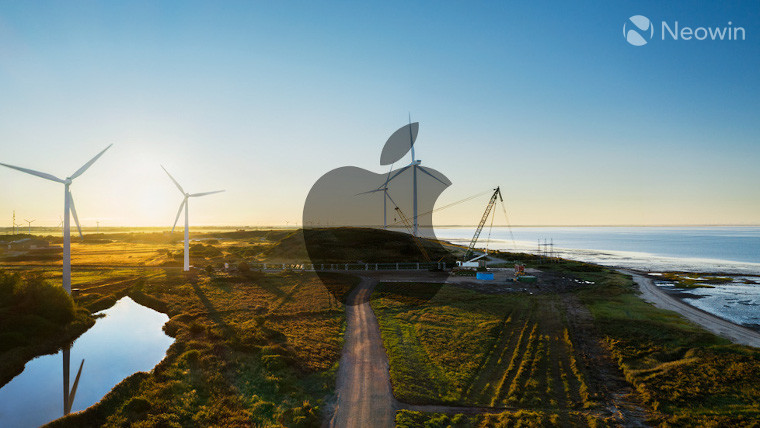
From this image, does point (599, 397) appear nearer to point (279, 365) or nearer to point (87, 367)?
point (279, 365)

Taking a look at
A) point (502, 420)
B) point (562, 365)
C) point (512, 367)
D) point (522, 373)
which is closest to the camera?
point (502, 420)

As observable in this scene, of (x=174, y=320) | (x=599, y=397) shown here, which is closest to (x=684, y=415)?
(x=599, y=397)

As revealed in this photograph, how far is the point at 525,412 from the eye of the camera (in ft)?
72.7

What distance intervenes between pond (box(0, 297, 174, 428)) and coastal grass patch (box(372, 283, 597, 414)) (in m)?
23.8

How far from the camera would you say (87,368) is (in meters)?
32.5

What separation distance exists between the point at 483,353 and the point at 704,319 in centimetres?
3568

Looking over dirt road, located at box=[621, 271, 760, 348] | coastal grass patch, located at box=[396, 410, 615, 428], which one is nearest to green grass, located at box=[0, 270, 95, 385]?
coastal grass patch, located at box=[396, 410, 615, 428]

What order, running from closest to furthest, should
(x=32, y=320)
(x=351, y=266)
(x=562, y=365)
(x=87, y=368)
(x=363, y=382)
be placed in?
(x=363, y=382)
(x=562, y=365)
(x=87, y=368)
(x=32, y=320)
(x=351, y=266)

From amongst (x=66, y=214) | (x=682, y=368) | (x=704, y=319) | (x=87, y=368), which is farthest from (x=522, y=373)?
(x=66, y=214)

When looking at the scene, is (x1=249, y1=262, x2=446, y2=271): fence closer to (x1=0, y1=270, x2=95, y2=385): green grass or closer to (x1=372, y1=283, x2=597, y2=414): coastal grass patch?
(x1=372, y1=283, x2=597, y2=414): coastal grass patch

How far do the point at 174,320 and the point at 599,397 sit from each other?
150ft

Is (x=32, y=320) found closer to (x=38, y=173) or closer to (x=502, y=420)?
(x=38, y=173)

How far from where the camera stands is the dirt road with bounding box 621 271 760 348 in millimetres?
37906

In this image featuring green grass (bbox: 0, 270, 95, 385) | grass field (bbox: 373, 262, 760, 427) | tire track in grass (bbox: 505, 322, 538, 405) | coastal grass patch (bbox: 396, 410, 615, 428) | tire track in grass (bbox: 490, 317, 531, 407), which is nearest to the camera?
coastal grass patch (bbox: 396, 410, 615, 428)
